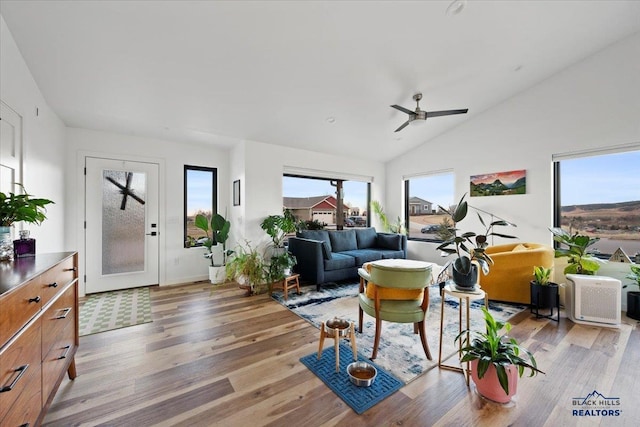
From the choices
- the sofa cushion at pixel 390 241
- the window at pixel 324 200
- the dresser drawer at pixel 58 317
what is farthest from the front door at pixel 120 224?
the sofa cushion at pixel 390 241

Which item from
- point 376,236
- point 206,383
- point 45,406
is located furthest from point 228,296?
point 376,236

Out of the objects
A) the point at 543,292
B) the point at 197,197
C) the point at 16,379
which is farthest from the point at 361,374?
the point at 197,197

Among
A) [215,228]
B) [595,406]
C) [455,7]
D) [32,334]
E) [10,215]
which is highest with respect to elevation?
[455,7]

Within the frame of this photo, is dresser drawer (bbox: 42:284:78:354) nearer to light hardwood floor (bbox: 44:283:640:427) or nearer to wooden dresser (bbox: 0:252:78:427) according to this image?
wooden dresser (bbox: 0:252:78:427)

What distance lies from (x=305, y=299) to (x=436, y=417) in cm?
230

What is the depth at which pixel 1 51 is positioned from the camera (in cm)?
201

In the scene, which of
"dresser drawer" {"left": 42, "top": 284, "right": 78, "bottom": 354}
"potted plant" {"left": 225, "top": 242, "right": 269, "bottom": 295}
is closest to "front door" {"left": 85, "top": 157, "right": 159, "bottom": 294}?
"potted plant" {"left": 225, "top": 242, "right": 269, "bottom": 295}

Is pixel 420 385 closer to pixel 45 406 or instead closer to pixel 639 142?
pixel 45 406

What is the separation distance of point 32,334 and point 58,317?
406 millimetres

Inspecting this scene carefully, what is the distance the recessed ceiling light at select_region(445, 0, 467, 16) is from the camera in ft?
8.08

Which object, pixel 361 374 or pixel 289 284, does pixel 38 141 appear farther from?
pixel 361 374

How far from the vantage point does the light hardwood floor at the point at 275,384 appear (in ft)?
5.19

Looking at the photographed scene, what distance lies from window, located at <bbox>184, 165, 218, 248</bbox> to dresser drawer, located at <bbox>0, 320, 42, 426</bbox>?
3.49 metres

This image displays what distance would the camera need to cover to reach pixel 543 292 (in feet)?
10.2
